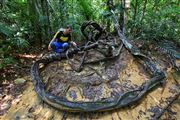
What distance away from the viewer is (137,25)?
787 cm

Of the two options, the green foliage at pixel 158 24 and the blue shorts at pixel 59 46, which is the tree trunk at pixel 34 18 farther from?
the green foliage at pixel 158 24

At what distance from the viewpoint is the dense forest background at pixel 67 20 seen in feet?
24.0

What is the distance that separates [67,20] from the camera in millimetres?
8484

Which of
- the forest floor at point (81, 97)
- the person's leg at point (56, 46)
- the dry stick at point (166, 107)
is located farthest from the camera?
the person's leg at point (56, 46)

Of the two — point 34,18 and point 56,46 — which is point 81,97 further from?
point 34,18

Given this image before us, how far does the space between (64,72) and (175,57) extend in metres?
2.79

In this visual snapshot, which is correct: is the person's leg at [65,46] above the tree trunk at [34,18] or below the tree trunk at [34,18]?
below

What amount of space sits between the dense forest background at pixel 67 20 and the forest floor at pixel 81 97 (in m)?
0.72

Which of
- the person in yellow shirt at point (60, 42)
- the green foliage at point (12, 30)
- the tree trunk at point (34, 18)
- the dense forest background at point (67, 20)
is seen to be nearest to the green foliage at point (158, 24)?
the dense forest background at point (67, 20)

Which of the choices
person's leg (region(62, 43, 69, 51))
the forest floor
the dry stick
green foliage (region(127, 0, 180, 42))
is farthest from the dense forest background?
the dry stick

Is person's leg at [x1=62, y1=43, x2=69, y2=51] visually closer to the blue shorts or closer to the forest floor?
the blue shorts

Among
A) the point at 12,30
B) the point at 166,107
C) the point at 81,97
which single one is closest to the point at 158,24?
the point at 166,107

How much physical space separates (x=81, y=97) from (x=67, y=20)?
13.3 feet

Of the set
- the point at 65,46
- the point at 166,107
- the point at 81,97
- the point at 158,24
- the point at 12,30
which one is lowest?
the point at 166,107
